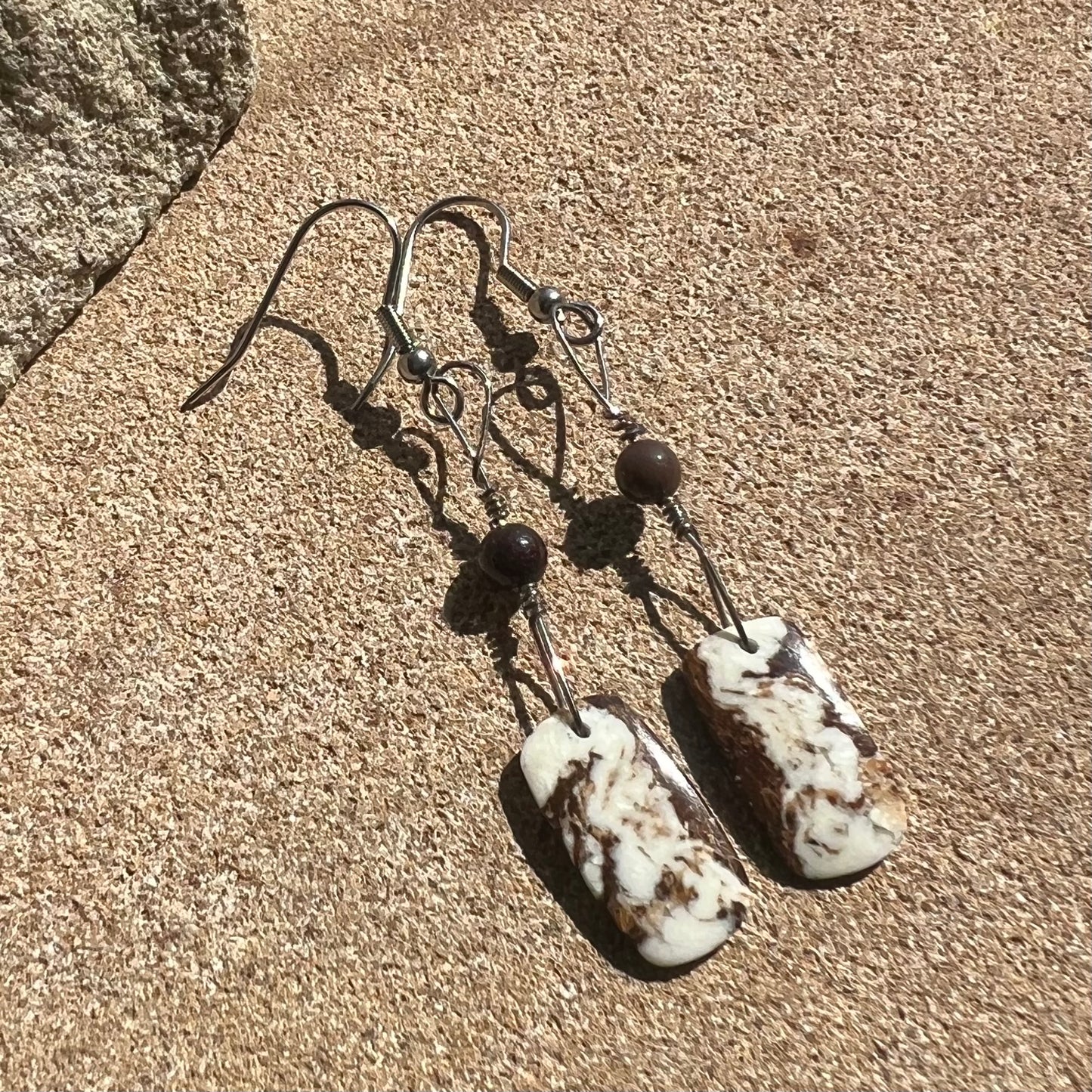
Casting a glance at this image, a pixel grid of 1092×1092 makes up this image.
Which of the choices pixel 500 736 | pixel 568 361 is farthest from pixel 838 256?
pixel 500 736

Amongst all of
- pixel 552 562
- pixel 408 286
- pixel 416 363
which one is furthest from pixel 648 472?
pixel 408 286

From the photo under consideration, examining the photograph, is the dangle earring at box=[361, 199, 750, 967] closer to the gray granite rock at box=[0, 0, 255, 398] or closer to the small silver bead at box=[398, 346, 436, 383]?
the small silver bead at box=[398, 346, 436, 383]

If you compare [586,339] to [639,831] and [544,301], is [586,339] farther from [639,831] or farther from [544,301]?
[639,831]

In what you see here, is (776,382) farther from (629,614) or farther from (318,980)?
(318,980)

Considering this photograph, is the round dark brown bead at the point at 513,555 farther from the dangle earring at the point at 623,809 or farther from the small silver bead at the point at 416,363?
the small silver bead at the point at 416,363

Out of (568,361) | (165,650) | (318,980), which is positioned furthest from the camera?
(568,361)

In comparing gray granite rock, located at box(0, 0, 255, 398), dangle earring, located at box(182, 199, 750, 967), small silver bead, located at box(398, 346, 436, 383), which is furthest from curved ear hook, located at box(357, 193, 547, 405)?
gray granite rock, located at box(0, 0, 255, 398)
